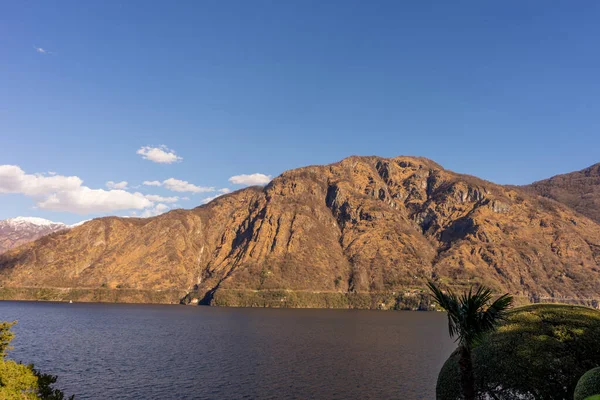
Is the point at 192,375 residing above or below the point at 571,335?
below

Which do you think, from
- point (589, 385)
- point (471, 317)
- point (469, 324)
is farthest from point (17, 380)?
point (589, 385)

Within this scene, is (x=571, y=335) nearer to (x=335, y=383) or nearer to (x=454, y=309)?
(x=454, y=309)

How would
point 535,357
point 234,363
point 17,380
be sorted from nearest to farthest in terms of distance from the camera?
point 535,357, point 17,380, point 234,363

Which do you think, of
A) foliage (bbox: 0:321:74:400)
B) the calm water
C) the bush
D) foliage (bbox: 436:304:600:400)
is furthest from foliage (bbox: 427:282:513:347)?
the calm water

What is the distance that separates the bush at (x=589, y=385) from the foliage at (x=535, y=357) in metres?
5.56

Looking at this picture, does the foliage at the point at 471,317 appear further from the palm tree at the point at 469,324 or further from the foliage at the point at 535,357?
the foliage at the point at 535,357

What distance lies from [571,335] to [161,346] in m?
102

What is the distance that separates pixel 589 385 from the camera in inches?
782

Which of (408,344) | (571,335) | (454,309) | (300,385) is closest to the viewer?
(454,309)

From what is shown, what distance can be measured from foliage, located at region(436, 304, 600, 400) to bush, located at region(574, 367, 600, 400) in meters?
5.56

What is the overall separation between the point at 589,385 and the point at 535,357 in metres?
7.07

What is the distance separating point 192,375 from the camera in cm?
7144

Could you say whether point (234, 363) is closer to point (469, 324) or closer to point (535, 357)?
point (535, 357)

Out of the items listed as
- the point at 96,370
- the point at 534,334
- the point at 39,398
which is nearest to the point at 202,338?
the point at 96,370
